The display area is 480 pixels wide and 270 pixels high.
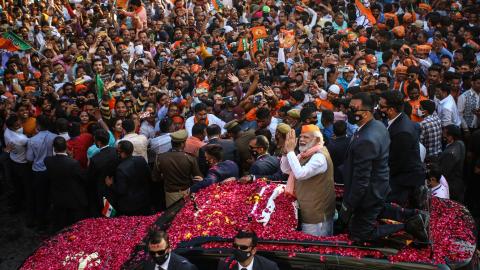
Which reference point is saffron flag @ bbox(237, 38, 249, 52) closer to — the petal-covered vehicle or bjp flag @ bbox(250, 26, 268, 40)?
bjp flag @ bbox(250, 26, 268, 40)

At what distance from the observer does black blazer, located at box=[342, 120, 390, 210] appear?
16.8 feet

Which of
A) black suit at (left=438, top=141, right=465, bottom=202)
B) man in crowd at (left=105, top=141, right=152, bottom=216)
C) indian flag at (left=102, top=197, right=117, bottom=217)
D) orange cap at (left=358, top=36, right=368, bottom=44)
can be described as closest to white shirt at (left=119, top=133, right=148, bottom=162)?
man in crowd at (left=105, top=141, right=152, bottom=216)

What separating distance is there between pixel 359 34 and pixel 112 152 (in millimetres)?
9295

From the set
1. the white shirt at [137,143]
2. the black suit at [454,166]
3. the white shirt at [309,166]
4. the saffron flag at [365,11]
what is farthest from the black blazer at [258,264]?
the saffron flag at [365,11]

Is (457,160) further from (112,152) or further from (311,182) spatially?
(112,152)

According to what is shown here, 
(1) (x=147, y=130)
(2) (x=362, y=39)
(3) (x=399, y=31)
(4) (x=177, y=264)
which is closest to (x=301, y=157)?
(4) (x=177, y=264)

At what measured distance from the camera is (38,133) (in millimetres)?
9281

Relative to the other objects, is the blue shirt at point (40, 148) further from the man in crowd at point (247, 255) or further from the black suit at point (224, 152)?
the man in crowd at point (247, 255)

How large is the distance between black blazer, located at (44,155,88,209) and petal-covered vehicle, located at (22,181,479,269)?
1.60 metres

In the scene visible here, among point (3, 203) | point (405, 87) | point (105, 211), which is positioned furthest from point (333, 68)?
point (3, 203)

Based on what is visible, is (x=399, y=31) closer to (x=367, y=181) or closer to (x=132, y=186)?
(x=132, y=186)

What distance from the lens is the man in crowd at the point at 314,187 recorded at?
221 inches

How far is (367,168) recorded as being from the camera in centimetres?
514

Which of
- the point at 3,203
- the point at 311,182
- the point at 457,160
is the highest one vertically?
the point at 311,182
